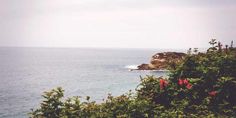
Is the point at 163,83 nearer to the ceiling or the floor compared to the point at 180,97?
→ nearer to the ceiling

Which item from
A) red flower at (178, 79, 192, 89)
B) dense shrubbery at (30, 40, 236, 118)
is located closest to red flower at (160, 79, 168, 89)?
dense shrubbery at (30, 40, 236, 118)

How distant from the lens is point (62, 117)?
10.1 meters

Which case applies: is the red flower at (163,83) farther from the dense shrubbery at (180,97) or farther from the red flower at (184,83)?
the red flower at (184,83)

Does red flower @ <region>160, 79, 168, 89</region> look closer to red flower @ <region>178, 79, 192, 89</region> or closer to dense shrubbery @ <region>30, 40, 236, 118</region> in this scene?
dense shrubbery @ <region>30, 40, 236, 118</region>

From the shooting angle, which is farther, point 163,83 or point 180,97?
point 163,83

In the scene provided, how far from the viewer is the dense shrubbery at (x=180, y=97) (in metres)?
10.2

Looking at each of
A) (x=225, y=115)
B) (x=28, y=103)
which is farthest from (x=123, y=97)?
(x=28, y=103)

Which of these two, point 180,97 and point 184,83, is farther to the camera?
point 184,83

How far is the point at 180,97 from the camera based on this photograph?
11.7 m

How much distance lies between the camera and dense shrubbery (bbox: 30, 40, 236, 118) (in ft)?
33.6

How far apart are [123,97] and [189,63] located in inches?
143

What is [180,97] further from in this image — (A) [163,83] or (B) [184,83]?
(A) [163,83]

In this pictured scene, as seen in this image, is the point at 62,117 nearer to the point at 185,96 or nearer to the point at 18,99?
the point at 185,96

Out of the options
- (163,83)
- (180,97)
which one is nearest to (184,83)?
(180,97)
